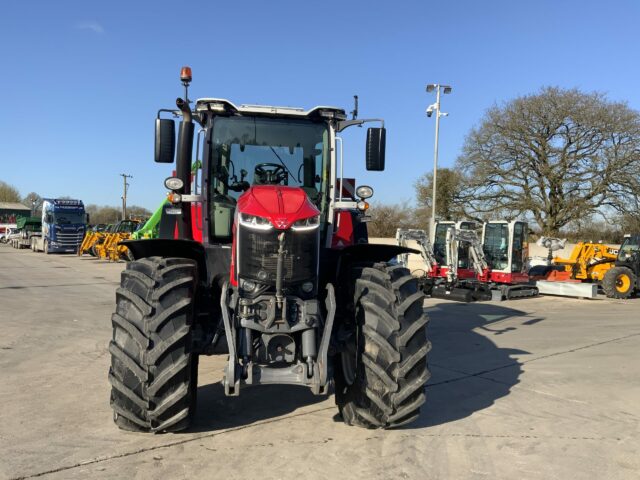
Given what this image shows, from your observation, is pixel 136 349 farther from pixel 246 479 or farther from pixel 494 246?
pixel 494 246

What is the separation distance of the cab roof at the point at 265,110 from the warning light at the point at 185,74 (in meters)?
0.54

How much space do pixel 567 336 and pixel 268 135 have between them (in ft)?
23.3

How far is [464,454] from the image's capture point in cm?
405

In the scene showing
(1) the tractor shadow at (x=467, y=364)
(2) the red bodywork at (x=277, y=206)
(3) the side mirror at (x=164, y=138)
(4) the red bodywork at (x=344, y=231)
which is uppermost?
(3) the side mirror at (x=164, y=138)

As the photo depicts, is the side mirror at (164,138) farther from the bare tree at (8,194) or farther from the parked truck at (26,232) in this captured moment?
the bare tree at (8,194)

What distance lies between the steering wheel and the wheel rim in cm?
1563

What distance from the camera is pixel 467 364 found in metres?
7.14

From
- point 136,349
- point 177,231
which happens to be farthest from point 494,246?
point 136,349

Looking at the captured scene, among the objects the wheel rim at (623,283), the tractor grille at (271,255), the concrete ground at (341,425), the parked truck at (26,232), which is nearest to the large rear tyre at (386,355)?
the concrete ground at (341,425)

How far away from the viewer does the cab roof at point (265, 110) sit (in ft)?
15.9

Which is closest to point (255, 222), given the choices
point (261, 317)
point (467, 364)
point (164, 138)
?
point (261, 317)

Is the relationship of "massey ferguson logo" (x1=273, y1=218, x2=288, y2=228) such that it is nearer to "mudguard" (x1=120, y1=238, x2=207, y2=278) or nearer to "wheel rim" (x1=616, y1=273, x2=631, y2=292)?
"mudguard" (x1=120, y1=238, x2=207, y2=278)

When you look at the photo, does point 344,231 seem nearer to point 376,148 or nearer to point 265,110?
point 376,148

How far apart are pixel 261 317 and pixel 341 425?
1249mm
